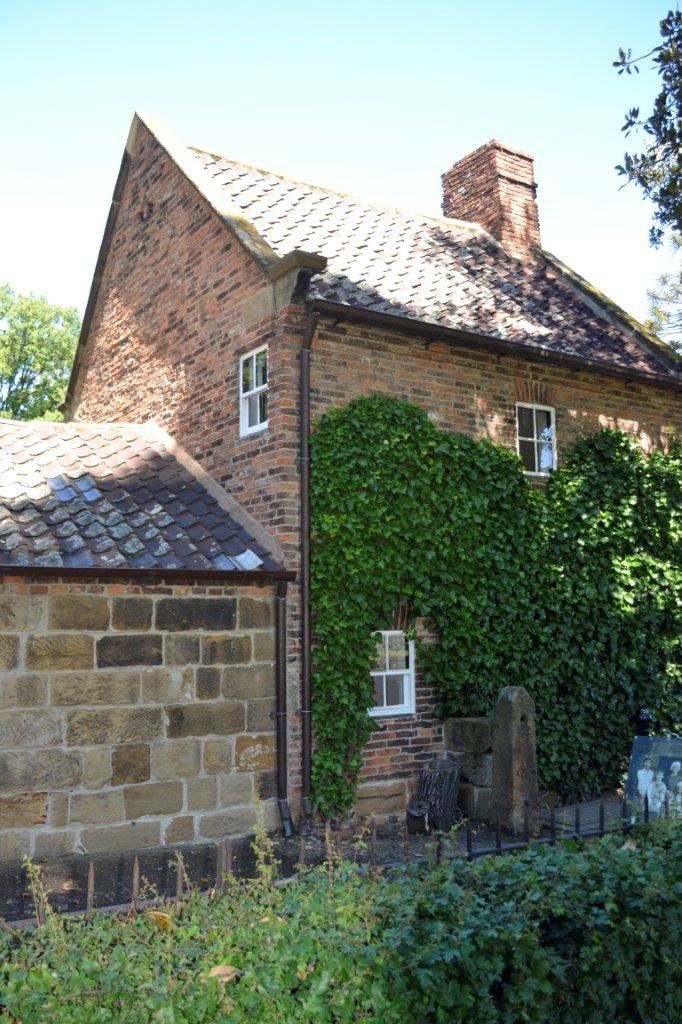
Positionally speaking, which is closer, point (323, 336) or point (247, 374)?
point (323, 336)

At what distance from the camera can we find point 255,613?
9.23m

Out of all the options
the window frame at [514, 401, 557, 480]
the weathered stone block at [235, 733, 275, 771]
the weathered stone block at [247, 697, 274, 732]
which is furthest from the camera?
the window frame at [514, 401, 557, 480]

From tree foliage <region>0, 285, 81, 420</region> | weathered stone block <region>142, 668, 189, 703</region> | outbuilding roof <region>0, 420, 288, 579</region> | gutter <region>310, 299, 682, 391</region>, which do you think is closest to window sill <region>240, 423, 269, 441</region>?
outbuilding roof <region>0, 420, 288, 579</region>

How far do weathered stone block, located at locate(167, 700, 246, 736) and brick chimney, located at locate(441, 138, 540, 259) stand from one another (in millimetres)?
9621

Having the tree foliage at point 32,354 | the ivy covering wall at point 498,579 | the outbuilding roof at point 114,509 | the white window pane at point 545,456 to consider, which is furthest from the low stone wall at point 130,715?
the tree foliage at point 32,354

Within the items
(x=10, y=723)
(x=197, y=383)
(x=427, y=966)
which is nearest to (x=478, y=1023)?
(x=427, y=966)

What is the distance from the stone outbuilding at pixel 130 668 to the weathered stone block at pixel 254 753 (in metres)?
0.01

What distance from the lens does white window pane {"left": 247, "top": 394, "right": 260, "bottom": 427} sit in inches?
413

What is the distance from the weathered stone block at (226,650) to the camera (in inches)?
349

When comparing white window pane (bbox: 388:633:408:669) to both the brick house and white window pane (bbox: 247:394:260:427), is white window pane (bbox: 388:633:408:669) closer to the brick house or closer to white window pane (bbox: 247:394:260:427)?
the brick house

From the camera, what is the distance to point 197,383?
11.7 m

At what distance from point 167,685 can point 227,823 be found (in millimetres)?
1533

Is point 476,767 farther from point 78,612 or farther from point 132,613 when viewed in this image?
point 78,612

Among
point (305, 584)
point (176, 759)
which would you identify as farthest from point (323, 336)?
point (176, 759)
